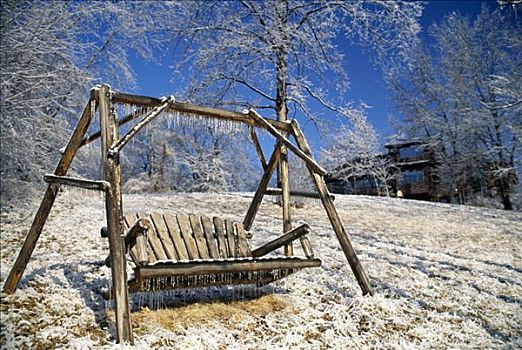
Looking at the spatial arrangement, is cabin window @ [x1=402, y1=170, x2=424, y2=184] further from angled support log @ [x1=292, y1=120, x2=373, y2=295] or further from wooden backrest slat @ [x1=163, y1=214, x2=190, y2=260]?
wooden backrest slat @ [x1=163, y1=214, x2=190, y2=260]

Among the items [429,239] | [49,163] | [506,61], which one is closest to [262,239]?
[429,239]

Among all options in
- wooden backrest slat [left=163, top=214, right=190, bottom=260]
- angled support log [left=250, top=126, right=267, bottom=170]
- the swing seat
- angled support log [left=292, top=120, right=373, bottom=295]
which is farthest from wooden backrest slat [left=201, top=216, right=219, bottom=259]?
angled support log [left=292, top=120, right=373, bottom=295]

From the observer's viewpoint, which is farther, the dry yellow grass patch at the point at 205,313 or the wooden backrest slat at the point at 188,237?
the wooden backrest slat at the point at 188,237

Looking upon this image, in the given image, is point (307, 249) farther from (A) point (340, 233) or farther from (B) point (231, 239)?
(B) point (231, 239)

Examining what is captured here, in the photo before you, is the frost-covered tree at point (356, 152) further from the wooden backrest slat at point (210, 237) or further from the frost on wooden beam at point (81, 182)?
the frost on wooden beam at point (81, 182)

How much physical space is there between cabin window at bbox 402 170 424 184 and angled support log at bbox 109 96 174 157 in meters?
30.6

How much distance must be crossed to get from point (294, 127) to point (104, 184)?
2669mm

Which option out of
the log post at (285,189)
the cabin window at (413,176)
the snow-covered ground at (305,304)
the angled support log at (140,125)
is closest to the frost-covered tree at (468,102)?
the cabin window at (413,176)

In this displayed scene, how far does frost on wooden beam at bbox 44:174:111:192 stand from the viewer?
347cm

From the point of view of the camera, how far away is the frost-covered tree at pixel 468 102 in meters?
17.2

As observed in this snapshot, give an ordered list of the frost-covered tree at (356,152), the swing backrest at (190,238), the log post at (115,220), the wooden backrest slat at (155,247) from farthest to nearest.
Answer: the frost-covered tree at (356,152)
the swing backrest at (190,238)
the wooden backrest slat at (155,247)
the log post at (115,220)

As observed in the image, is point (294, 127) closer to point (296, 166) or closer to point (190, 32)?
point (190, 32)

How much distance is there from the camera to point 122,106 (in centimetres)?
412

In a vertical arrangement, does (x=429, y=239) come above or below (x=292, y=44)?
below
